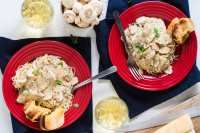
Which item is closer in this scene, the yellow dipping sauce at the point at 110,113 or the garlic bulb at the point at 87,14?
the garlic bulb at the point at 87,14

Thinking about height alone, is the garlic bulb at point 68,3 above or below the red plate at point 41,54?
above

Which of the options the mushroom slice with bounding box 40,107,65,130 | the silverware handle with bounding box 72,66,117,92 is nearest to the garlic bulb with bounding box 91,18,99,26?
the silverware handle with bounding box 72,66,117,92

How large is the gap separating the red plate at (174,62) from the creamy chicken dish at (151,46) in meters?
0.02

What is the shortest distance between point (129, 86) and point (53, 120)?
24 centimetres

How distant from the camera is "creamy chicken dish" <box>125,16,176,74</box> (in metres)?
1.38

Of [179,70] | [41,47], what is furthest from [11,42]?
[179,70]

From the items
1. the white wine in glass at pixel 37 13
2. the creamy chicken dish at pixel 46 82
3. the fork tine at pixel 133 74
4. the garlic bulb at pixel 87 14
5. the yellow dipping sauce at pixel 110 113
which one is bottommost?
the yellow dipping sauce at pixel 110 113

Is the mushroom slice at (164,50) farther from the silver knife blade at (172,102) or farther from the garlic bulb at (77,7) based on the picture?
the garlic bulb at (77,7)

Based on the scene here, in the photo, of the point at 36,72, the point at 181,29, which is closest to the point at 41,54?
the point at 36,72

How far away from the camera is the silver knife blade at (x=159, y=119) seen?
4.50 feet

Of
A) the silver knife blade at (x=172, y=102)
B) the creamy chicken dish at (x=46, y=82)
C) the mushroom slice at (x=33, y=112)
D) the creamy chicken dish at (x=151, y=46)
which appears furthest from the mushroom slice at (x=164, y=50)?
the mushroom slice at (x=33, y=112)

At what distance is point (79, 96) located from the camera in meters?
1.36

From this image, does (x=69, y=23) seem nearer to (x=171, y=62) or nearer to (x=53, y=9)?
(x=53, y=9)

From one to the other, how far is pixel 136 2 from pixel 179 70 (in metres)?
0.22
